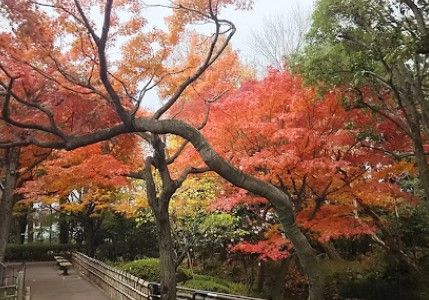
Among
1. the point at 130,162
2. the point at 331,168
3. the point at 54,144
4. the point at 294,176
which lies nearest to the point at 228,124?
the point at 294,176

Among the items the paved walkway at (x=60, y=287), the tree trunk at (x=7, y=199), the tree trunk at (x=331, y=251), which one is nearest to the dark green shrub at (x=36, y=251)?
the paved walkway at (x=60, y=287)

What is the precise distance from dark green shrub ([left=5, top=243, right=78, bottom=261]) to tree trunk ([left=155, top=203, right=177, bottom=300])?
977 inches

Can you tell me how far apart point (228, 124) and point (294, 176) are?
2215 millimetres

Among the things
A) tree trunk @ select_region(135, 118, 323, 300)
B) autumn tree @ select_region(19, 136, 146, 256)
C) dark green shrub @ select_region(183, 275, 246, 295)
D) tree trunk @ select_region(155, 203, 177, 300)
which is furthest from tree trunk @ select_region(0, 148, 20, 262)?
tree trunk @ select_region(135, 118, 323, 300)

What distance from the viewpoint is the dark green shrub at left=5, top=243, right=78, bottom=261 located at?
32125 millimetres

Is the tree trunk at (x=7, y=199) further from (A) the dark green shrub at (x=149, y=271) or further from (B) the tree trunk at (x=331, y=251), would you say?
(B) the tree trunk at (x=331, y=251)

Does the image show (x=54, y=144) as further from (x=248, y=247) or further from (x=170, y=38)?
(x=248, y=247)

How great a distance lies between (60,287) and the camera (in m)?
17.3

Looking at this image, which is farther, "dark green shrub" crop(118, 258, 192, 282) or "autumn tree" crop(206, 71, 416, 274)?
"dark green shrub" crop(118, 258, 192, 282)

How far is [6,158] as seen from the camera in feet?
49.2

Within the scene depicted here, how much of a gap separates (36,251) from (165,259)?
2697cm

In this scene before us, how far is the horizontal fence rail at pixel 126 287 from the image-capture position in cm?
962

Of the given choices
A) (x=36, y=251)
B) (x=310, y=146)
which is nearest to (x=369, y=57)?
(x=310, y=146)

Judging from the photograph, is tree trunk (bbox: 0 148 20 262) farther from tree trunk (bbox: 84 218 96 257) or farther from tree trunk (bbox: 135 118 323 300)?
tree trunk (bbox: 84 218 96 257)
